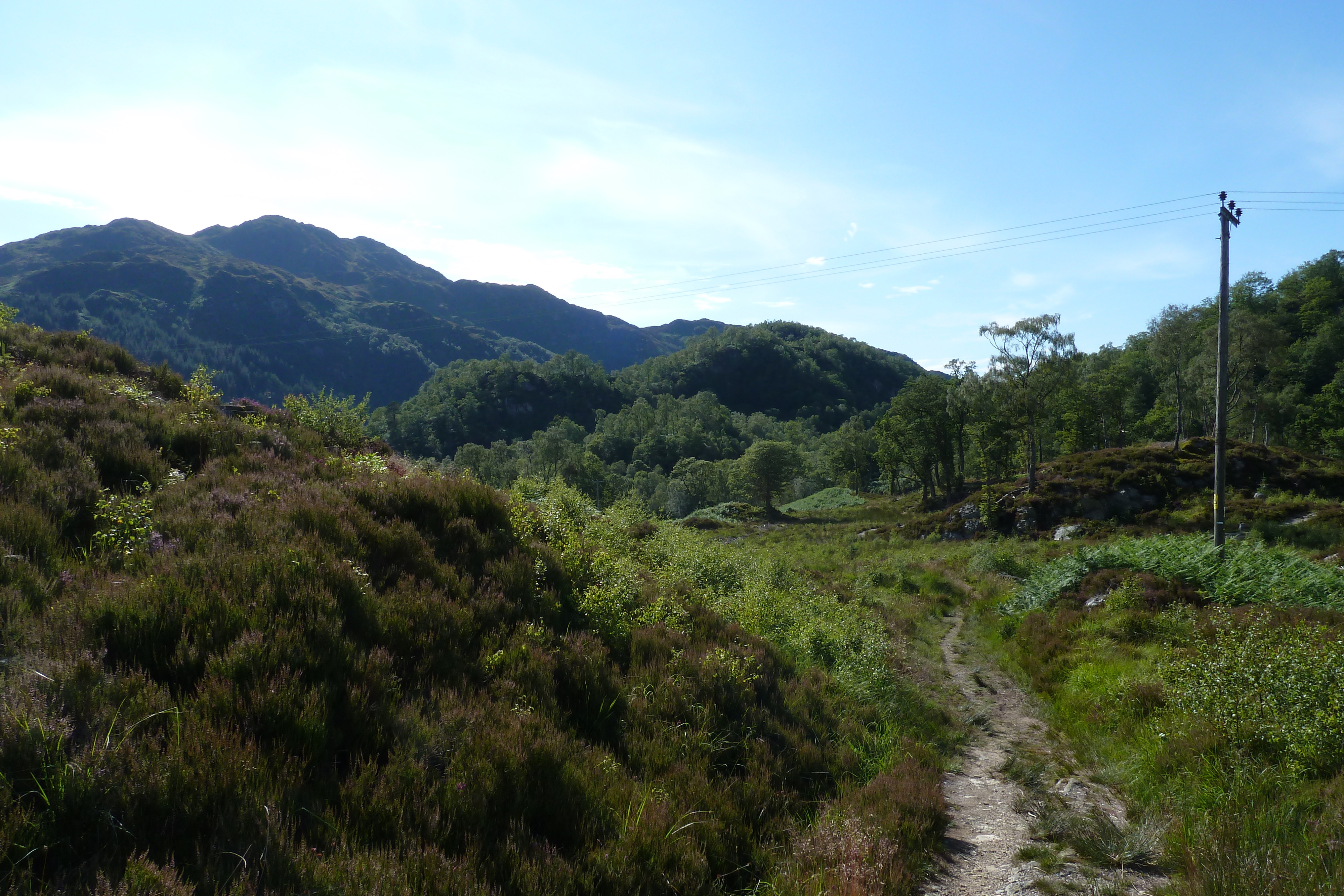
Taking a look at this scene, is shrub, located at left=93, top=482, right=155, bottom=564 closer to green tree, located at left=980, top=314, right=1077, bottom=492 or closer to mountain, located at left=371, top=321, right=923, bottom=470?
green tree, located at left=980, top=314, right=1077, bottom=492

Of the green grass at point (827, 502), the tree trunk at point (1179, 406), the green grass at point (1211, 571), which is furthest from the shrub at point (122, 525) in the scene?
the green grass at point (827, 502)

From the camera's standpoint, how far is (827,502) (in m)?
70.7

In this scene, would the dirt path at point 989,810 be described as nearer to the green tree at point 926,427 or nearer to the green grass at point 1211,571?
the green grass at point 1211,571

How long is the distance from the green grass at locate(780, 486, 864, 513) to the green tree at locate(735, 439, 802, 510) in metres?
2.57

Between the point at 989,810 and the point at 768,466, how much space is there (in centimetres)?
6449

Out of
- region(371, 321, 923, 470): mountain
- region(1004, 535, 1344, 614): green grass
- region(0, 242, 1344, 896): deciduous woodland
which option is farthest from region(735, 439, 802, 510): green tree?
region(371, 321, 923, 470): mountain

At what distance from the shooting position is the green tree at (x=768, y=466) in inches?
2776

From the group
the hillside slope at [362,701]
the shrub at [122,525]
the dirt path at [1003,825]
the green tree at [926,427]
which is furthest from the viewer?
the green tree at [926,427]

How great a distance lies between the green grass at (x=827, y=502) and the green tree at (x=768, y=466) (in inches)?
101

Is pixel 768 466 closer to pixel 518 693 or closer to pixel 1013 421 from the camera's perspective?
pixel 1013 421

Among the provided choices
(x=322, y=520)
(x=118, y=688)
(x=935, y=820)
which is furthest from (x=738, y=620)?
(x=118, y=688)

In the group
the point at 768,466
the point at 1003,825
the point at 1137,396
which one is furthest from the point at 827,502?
the point at 1003,825

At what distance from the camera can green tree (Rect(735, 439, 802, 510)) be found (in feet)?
231

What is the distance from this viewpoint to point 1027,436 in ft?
130
